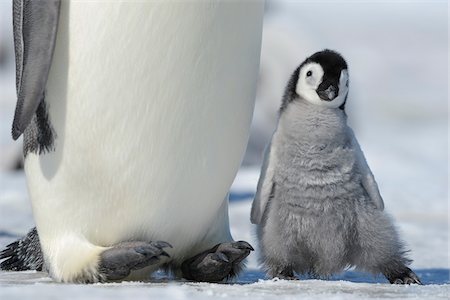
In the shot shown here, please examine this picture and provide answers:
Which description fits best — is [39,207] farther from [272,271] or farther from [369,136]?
[369,136]

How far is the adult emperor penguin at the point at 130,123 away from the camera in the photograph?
2977 millimetres

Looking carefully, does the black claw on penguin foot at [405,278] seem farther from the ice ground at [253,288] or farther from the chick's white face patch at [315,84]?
the chick's white face patch at [315,84]

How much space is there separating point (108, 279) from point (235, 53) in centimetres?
74

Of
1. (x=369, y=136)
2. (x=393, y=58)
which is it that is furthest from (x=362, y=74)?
(x=369, y=136)

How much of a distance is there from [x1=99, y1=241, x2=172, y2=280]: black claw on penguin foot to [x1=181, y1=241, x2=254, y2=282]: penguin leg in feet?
0.79

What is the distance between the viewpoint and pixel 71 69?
9.90 feet

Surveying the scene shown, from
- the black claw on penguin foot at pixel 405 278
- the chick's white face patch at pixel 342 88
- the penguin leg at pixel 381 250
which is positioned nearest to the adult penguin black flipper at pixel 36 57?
the chick's white face patch at pixel 342 88

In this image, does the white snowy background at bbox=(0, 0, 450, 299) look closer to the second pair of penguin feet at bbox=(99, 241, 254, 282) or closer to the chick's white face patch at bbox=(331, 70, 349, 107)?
the second pair of penguin feet at bbox=(99, 241, 254, 282)

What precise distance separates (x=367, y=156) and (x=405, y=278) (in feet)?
20.0

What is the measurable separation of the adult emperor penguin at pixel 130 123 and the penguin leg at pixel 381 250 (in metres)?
0.40

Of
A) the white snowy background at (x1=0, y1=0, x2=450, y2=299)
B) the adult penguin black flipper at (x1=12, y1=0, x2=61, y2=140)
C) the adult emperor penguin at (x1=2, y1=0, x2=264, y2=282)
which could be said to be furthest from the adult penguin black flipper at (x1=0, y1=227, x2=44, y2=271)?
the adult penguin black flipper at (x1=12, y1=0, x2=61, y2=140)

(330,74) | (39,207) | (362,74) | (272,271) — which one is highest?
(362,74)

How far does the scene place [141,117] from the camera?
9.84 feet

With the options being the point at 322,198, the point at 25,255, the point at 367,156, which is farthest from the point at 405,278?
the point at 367,156
